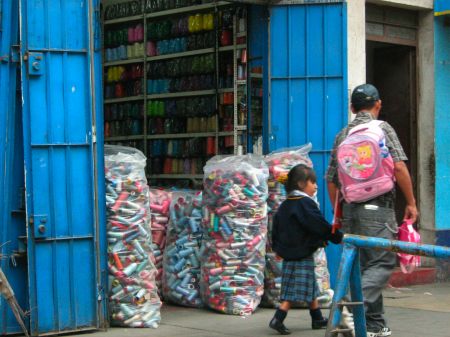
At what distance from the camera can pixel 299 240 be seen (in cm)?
765

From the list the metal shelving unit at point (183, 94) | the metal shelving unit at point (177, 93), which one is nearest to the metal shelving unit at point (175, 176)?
the metal shelving unit at point (177, 93)

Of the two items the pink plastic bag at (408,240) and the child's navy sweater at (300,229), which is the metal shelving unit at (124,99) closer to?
the child's navy sweater at (300,229)

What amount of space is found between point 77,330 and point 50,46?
238 centimetres

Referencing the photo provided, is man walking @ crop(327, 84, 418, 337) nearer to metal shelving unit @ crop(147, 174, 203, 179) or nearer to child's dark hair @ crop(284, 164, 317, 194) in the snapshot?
child's dark hair @ crop(284, 164, 317, 194)

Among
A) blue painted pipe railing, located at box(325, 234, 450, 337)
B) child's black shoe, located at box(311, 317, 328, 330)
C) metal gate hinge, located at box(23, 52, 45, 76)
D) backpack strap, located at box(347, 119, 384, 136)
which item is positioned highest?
metal gate hinge, located at box(23, 52, 45, 76)

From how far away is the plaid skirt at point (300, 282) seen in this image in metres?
7.62

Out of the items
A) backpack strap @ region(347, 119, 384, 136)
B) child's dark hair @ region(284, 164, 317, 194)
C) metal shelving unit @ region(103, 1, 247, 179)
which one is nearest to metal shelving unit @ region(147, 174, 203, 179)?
metal shelving unit @ region(103, 1, 247, 179)

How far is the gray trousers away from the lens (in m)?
6.64

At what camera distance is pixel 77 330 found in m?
7.44

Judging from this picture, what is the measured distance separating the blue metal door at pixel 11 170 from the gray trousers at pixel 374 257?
8.95 ft

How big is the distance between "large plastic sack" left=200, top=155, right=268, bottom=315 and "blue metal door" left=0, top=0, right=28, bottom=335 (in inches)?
77.8

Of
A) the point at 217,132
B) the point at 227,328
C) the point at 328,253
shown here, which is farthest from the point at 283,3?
the point at 227,328

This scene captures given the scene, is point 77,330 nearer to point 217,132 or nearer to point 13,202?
point 13,202

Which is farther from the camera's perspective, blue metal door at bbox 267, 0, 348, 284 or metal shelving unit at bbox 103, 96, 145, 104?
metal shelving unit at bbox 103, 96, 145, 104
